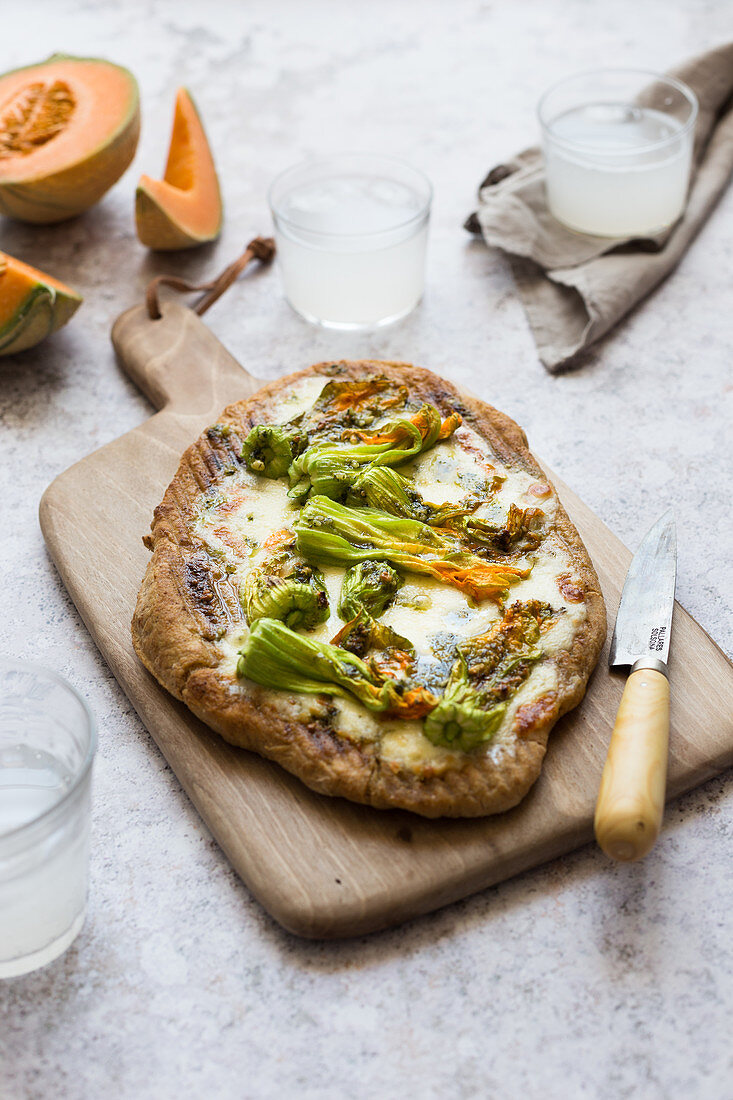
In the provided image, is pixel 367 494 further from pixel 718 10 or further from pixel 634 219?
pixel 718 10

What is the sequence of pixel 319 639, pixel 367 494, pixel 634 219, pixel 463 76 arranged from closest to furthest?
pixel 319 639, pixel 367 494, pixel 634 219, pixel 463 76

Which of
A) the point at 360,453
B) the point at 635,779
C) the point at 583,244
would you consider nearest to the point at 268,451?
the point at 360,453

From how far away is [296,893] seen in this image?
2.10 m

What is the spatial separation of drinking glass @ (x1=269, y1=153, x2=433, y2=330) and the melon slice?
66 cm

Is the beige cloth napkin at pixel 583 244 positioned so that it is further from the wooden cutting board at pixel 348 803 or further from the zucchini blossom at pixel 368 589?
the zucchini blossom at pixel 368 589

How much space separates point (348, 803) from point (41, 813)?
0.64 meters

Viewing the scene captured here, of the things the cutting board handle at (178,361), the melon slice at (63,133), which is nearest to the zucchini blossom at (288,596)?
the cutting board handle at (178,361)

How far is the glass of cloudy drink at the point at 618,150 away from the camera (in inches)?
149

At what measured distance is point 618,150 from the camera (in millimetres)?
3873

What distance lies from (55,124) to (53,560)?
1.93 m

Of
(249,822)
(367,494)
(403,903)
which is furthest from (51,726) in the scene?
(367,494)

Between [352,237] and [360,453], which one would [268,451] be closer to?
[360,453]

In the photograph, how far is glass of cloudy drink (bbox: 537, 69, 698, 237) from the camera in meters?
3.79

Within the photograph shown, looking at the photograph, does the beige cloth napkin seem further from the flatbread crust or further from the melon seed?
the melon seed
